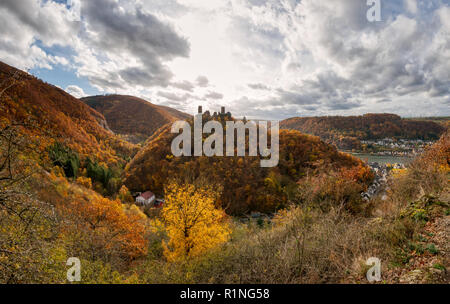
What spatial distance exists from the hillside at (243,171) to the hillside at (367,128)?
49.2 metres

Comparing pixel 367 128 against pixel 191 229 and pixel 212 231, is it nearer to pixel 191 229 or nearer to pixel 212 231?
pixel 212 231

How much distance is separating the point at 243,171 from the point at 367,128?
10494 cm

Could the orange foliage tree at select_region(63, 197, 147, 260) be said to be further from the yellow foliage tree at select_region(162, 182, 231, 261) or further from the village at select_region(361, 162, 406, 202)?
the village at select_region(361, 162, 406, 202)

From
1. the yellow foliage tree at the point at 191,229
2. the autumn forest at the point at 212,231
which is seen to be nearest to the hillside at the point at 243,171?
the autumn forest at the point at 212,231

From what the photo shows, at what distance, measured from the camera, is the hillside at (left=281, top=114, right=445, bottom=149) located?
91294mm

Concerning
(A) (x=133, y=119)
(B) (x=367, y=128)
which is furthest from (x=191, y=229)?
(A) (x=133, y=119)

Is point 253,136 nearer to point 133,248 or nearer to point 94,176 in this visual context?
point 94,176

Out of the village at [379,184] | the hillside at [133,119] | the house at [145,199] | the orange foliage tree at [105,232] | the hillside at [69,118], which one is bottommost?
the house at [145,199]

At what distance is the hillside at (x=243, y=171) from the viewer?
53.4m

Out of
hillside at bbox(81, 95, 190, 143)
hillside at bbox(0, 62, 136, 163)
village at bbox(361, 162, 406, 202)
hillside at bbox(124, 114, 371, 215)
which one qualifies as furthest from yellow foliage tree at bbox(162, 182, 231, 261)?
hillside at bbox(81, 95, 190, 143)

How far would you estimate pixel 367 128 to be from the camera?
114250 mm

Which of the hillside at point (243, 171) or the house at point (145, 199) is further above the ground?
the hillside at point (243, 171)

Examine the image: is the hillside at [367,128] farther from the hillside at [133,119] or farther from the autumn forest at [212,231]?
the hillside at [133,119]
